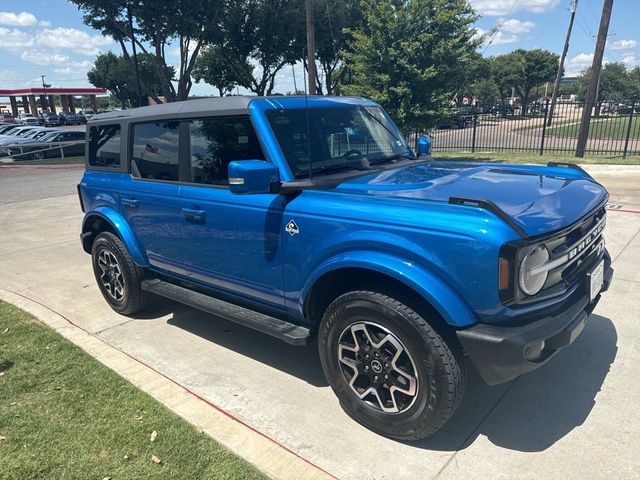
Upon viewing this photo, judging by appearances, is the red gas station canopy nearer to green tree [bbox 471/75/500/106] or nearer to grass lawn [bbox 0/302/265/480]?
green tree [bbox 471/75/500/106]

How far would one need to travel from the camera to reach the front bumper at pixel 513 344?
2354 mm

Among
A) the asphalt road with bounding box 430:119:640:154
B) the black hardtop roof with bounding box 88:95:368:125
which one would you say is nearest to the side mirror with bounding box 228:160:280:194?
the black hardtop roof with bounding box 88:95:368:125

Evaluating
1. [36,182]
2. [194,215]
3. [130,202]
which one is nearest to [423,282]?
[194,215]

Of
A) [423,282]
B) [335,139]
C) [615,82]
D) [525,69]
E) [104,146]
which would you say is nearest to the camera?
[423,282]

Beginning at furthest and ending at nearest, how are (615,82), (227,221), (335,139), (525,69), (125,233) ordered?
1. (615,82)
2. (525,69)
3. (125,233)
4. (335,139)
5. (227,221)

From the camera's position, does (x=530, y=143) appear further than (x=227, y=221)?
Yes

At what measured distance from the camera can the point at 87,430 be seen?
9.80 feet

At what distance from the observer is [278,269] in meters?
3.21

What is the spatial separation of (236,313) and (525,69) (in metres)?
67.3

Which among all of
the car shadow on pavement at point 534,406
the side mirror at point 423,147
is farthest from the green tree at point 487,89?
the car shadow on pavement at point 534,406

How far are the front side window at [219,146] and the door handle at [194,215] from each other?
23cm

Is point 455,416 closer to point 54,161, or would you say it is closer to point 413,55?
point 413,55

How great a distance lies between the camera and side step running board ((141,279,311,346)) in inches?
125

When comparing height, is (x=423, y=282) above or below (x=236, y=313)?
above
